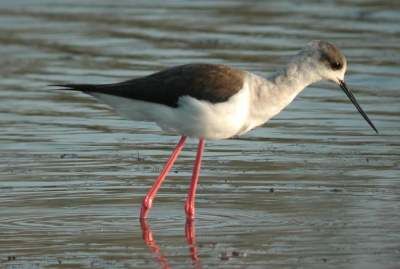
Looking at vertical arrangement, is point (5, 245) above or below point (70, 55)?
Result: above

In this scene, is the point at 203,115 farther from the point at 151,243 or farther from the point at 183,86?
the point at 151,243

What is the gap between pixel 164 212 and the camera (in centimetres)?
1033

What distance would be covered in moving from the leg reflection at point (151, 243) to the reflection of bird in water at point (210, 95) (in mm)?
283

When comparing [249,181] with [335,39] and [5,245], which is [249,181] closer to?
[5,245]

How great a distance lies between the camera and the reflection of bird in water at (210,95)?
382 inches

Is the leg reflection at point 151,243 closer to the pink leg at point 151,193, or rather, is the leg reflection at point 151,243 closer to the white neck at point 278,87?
the pink leg at point 151,193

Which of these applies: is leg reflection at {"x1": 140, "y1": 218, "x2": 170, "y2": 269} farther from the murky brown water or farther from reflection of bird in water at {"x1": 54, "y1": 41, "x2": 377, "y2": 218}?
reflection of bird in water at {"x1": 54, "y1": 41, "x2": 377, "y2": 218}

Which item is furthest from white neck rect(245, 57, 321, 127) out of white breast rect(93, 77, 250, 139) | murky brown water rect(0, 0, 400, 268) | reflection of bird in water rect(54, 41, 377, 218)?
murky brown water rect(0, 0, 400, 268)

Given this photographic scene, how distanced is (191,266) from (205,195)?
2.36m

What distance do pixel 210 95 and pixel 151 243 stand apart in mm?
1279

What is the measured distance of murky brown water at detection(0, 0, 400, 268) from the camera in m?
8.88

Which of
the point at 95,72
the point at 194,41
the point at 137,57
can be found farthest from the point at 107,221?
the point at 194,41

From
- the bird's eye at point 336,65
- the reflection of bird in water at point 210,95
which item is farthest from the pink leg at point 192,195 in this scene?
the bird's eye at point 336,65

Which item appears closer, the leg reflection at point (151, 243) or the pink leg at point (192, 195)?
the leg reflection at point (151, 243)
